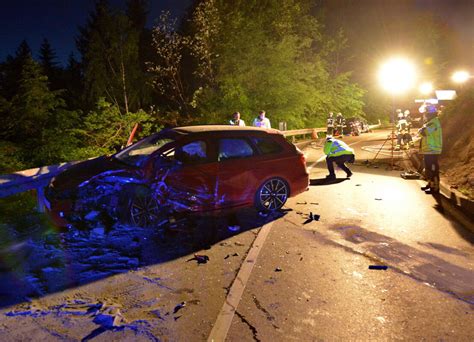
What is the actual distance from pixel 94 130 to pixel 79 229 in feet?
30.5

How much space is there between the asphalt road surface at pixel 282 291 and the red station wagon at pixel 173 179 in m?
0.51

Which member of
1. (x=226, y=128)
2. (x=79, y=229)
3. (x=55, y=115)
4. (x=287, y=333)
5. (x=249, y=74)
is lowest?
(x=287, y=333)

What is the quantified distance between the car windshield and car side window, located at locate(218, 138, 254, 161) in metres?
0.90

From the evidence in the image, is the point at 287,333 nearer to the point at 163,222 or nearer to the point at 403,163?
the point at 163,222

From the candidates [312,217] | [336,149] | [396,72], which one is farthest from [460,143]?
[312,217]

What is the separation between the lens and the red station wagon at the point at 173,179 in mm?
5730

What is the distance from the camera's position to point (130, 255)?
4988mm

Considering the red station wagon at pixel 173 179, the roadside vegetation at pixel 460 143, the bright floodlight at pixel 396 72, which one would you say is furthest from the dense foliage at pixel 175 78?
the roadside vegetation at pixel 460 143

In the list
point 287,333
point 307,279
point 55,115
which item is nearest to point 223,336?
point 287,333

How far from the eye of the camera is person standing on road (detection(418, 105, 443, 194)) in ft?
28.6

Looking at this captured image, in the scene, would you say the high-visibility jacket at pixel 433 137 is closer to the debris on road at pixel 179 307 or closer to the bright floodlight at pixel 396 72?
the bright floodlight at pixel 396 72

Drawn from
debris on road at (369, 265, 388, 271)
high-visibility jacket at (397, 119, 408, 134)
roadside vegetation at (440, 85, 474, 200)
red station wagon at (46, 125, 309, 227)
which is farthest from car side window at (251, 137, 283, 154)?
high-visibility jacket at (397, 119, 408, 134)

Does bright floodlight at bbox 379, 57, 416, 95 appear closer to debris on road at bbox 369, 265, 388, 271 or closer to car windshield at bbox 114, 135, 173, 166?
car windshield at bbox 114, 135, 173, 166

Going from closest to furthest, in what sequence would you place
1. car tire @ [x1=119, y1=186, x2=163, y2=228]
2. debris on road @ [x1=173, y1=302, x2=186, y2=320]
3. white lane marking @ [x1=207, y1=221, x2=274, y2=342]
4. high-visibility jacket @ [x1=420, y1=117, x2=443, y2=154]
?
white lane marking @ [x1=207, y1=221, x2=274, y2=342], debris on road @ [x1=173, y1=302, x2=186, y2=320], car tire @ [x1=119, y1=186, x2=163, y2=228], high-visibility jacket @ [x1=420, y1=117, x2=443, y2=154]
